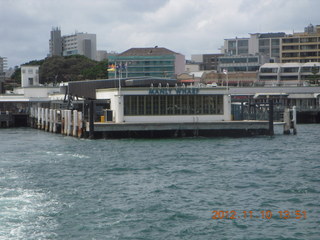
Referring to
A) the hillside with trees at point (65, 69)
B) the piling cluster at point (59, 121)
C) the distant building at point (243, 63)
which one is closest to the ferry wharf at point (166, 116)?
the piling cluster at point (59, 121)

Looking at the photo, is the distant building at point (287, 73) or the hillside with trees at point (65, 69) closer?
the distant building at point (287, 73)

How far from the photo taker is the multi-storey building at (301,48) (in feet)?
631

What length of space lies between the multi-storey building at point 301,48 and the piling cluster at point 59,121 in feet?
388

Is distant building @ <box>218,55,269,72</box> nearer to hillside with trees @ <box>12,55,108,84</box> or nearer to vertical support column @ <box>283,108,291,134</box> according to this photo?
hillside with trees @ <box>12,55,108,84</box>

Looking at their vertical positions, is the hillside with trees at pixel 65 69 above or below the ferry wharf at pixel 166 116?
above

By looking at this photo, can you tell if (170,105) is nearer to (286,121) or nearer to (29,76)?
(286,121)

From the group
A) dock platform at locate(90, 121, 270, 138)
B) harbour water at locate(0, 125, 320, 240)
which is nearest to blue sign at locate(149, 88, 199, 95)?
dock platform at locate(90, 121, 270, 138)

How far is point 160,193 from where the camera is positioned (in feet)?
101

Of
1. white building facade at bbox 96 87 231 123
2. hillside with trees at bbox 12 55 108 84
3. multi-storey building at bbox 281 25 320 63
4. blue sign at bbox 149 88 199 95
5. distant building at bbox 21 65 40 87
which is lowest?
white building facade at bbox 96 87 231 123

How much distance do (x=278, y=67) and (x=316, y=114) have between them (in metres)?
67.1

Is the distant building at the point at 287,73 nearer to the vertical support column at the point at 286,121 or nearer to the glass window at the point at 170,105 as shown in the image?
the vertical support column at the point at 286,121

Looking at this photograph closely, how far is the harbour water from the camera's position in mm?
24281
